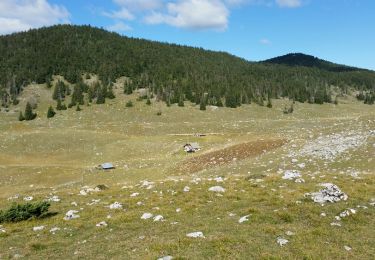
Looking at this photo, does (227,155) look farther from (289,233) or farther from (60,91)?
(60,91)

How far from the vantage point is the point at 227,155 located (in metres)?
42.6

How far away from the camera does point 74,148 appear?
62656mm

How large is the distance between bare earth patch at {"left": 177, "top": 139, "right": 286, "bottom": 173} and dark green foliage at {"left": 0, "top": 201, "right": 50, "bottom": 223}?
1961cm

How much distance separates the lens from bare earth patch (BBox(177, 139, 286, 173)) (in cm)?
4044

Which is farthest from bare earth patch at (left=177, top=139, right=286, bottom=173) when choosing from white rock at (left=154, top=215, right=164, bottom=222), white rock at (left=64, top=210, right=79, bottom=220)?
white rock at (left=154, top=215, right=164, bottom=222)

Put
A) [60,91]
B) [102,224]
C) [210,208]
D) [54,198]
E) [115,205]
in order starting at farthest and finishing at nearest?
[60,91] → [54,198] → [115,205] → [210,208] → [102,224]

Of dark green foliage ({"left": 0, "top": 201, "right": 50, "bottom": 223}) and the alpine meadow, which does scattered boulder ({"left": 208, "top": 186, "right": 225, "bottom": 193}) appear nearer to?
the alpine meadow

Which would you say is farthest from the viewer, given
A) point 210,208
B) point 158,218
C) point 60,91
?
point 60,91

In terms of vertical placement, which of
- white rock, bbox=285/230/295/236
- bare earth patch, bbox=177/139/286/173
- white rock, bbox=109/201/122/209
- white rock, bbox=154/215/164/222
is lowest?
bare earth patch, bbox=177/139/286/173

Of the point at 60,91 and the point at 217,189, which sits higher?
the point at 60,91

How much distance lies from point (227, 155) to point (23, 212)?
25328mm

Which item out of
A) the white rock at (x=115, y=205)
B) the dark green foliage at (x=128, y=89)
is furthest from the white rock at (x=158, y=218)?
the dark green foliage at (x=128, y=89)

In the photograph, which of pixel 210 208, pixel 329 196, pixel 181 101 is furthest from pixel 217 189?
pixel 181 101

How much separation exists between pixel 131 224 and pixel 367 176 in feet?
53.8
